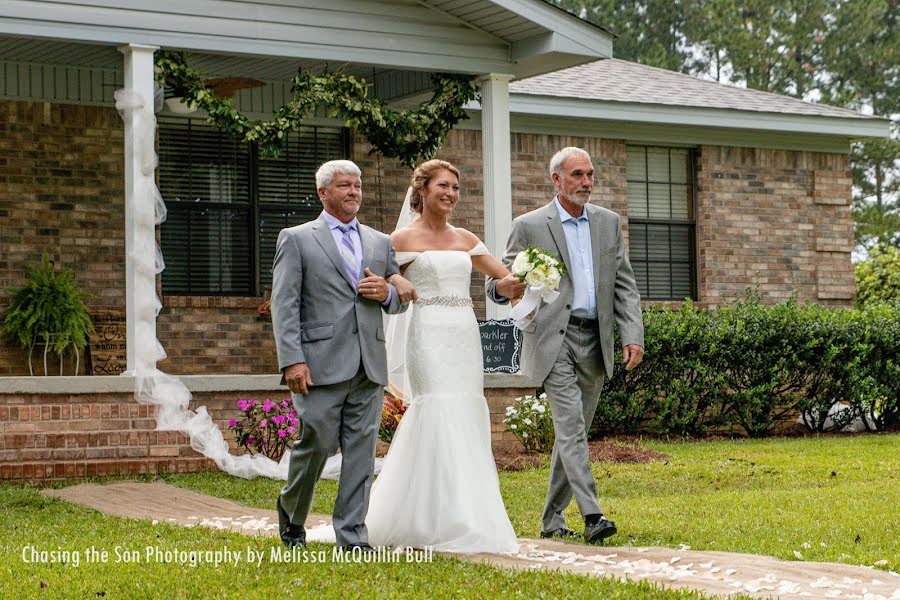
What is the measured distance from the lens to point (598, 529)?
7.30 metres

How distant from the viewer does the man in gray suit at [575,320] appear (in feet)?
24.7

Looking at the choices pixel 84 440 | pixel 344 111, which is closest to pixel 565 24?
pixel 344 111

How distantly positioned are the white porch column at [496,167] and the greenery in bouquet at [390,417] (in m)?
1.64

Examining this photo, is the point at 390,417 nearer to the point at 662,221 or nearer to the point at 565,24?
the point at 565,24

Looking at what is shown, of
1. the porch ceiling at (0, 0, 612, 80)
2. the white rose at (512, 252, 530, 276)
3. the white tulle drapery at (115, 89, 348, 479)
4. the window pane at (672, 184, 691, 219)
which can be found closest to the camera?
the white rose at (512, 252, 530, 276)

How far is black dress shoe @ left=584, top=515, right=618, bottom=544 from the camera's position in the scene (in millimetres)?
7285

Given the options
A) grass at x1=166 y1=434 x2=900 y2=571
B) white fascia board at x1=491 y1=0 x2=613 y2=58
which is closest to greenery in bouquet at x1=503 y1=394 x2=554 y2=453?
grass at x1=166 y1=434 x2=900 y2=571

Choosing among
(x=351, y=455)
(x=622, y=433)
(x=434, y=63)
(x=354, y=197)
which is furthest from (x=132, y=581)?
(x=622, y=433)

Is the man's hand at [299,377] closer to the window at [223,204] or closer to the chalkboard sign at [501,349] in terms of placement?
the chalkboard sign at [501,349]

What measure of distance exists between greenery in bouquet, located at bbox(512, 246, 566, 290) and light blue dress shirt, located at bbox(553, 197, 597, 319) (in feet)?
0.87

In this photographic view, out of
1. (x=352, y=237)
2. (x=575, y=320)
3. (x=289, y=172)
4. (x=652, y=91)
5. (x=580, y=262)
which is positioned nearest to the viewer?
(x=352, y=237)

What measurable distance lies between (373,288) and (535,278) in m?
1.01

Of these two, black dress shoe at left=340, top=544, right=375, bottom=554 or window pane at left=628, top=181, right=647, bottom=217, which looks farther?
window pane at left=628, top=181, right=647, bottom=217

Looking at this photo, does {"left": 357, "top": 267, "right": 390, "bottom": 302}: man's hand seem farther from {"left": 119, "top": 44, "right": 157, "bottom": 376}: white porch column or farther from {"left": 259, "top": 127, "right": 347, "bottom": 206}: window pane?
{"left": 259, "top": 127, "right": 347, "bottom": 206}: window pane
